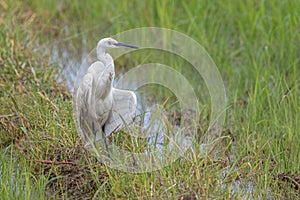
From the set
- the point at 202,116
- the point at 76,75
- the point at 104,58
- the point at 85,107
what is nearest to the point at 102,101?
the point at 85,107

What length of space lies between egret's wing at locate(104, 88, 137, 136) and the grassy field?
0.84ft

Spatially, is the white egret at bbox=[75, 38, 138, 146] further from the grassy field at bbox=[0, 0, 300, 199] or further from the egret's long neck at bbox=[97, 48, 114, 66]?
the grassy field at bbox=[0, 0, 300, 199]

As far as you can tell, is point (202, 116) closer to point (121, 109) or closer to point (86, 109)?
point (121, 109)

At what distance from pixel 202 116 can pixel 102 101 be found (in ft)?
5.01

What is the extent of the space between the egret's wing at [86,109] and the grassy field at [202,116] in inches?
8.0

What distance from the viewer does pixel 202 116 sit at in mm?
4566

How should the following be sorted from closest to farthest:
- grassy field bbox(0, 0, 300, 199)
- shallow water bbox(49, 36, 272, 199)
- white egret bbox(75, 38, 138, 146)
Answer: white egret bbox(75, 38, 138, 146)
grassy field bbox(0, 0, 300, 199)
shallow water bbox(49, 36, 272, 199)

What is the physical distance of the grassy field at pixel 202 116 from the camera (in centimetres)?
326

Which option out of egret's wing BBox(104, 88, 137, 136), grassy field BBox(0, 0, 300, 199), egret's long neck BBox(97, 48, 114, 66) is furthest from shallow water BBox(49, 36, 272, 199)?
egret's long neck BBox(97, 48, 114, 66)

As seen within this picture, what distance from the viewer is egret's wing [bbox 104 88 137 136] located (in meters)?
3.19

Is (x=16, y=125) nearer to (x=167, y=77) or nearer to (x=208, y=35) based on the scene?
(x=167, y=77)

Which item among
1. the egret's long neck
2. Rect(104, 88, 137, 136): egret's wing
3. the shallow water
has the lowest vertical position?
the shallow water

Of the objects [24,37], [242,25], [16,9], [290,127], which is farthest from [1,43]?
[290,127]

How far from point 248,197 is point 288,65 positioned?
7.02 ft
